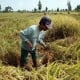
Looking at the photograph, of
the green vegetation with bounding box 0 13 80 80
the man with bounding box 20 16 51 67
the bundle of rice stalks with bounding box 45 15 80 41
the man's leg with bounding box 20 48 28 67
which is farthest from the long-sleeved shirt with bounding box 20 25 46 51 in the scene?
the bundle of rice stalks with bounding box 45 15 80 41

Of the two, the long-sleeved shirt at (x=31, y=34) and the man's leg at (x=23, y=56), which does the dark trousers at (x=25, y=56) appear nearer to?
the man's leg at (x=23, y=56)

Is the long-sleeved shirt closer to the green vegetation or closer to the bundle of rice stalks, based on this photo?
the green vegetation

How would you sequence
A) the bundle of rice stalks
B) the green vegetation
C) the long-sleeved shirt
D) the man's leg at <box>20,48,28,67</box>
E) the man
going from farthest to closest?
the bundle of rice stalks, the man's leg at <box>20,48,28,67</box>, the long-sleeved shirt, the man, the green vegetation

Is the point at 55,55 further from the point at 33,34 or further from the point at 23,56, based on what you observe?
the point at 33,34

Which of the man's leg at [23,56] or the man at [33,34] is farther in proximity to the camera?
the man's leg at [23,56]

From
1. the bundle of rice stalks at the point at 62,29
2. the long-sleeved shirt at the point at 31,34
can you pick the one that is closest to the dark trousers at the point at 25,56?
the long-sleeved shirt at the point at 31,34

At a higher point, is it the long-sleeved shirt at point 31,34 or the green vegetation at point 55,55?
the long-sleeved shirt at point 31,34

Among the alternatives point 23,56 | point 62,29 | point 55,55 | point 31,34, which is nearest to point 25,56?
point 23,56

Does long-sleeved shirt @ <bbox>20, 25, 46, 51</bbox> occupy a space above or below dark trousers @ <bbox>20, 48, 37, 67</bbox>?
above

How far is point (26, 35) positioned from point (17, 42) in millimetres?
2065

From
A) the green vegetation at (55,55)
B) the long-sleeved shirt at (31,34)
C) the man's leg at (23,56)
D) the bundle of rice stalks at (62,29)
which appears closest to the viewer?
the green vegetation at (55,55)

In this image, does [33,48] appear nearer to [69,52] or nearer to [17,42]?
[69,52]

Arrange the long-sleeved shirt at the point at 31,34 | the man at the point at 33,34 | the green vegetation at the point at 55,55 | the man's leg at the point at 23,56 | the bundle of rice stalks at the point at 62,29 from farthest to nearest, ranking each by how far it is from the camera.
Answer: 1. the bundle of rice stalks at the point at 62,29
2. the man's leg at the point at 23,56
3. the long-sleeved shirt at the point at 31,34
4. the man at the point at 33,34
5. the green vegetation at the point at 55,55

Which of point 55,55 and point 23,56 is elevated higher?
point 23,56
